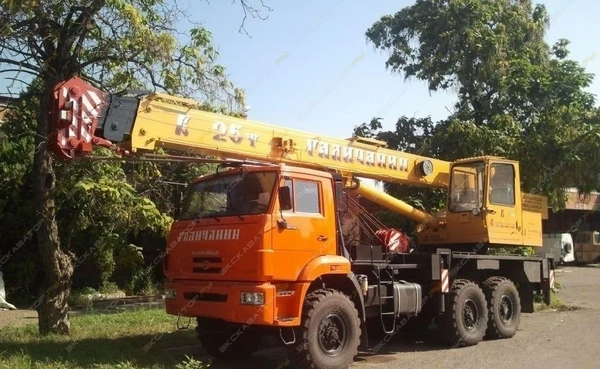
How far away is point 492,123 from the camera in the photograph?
65.0 ft

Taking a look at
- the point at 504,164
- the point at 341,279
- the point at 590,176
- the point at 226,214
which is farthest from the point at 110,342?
the point at 590,176

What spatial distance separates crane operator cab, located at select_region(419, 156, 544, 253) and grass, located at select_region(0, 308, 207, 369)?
5.28 metres

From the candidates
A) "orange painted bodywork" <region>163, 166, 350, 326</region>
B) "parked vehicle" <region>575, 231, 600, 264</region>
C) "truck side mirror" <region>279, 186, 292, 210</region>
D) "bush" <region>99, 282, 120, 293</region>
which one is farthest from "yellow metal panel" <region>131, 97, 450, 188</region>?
"parked vehicle" <region>575, 231, 600, 264</region>

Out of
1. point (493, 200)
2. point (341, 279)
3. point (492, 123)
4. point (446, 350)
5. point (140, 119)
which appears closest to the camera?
point (140, 119)

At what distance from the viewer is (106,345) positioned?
9133 millimetres

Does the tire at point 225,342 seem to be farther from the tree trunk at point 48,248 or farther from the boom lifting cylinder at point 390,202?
the boom lifting cylinder at point 390,202

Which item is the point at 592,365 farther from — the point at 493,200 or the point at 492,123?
the point at 492,123

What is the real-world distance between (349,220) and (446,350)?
2.78m

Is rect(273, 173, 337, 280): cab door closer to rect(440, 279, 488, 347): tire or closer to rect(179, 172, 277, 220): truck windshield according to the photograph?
rect(179, 172, 277, 220): truck windshield

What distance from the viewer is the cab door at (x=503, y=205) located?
11.6 m

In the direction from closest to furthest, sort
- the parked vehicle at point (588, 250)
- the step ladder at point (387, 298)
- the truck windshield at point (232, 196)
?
the truck windshield at point (232, 196), the step ladder at point (387, 298), the parked vehicle at point (588, 250)

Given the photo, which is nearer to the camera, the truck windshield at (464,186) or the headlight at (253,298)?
the headlight at (253,298)

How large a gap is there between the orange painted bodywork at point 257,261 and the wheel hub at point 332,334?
55 cm

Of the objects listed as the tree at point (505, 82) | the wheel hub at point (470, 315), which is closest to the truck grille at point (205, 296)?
the wheel hub at point (470, 315)
